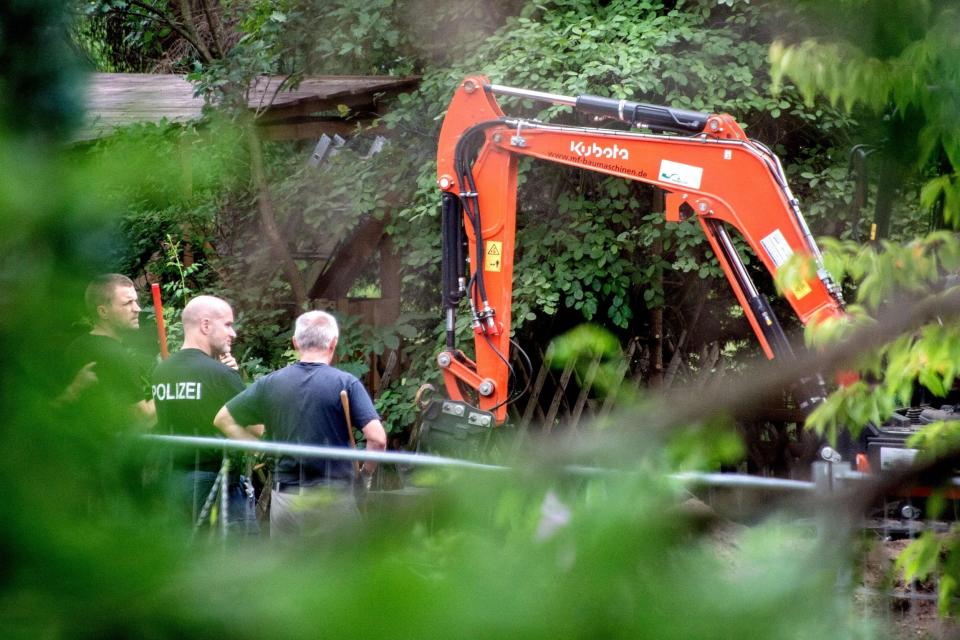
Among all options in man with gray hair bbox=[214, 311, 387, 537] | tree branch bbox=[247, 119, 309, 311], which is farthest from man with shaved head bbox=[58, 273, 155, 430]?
tree branch bbox=[247, 119, 309, 311]

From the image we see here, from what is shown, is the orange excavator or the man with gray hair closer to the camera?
the man with gray hair

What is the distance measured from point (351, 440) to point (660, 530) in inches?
188

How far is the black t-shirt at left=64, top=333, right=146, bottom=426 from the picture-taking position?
0.60 m

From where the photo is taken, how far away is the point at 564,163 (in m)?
7.52

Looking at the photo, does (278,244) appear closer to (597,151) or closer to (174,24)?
(174,24)

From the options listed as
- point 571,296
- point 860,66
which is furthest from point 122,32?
point 860,66

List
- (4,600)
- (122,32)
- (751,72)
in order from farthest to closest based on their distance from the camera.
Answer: (122,32), (751,72), (4,600)

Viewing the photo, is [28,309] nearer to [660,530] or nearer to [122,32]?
[660,530]

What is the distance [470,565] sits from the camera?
568mm

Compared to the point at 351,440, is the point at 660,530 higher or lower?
higher

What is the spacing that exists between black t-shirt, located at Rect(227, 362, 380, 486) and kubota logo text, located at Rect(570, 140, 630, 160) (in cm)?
290

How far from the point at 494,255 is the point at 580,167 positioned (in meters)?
0.87

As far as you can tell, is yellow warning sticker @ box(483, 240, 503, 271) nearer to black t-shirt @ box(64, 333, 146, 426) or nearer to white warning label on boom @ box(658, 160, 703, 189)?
white warning label on boom @ box(658, 160, 703, 189)

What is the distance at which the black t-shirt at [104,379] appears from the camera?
0.60m
